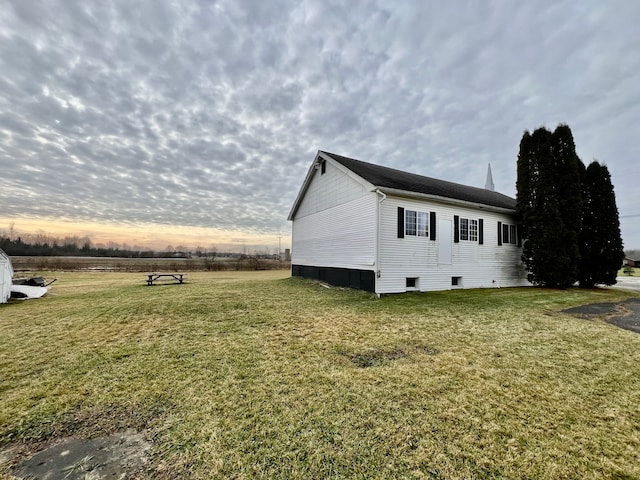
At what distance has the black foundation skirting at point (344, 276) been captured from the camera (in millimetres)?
10492

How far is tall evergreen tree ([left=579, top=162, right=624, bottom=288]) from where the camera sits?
44.7ft

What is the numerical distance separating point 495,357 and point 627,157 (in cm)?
2541

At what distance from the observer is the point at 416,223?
11.0 meters

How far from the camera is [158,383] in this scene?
3377 millimetres

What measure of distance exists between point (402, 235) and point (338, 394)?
27.1 ft

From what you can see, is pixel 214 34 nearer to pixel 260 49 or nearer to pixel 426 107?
pixel 260 49

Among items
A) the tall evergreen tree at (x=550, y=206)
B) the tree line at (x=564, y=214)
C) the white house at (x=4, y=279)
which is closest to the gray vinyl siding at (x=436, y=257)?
the tall evergreen tree at (x=550, y=206)

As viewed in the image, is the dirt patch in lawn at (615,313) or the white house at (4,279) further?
the white house at (4,279)

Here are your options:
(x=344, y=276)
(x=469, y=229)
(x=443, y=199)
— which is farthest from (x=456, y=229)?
(x=344, y=276)

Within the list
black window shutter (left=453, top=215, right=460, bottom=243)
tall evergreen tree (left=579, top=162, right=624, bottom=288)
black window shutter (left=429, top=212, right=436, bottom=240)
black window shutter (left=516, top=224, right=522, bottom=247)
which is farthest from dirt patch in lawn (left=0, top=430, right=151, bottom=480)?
tall evergreen tree (left=579, top=162, right=624, bottom=288)

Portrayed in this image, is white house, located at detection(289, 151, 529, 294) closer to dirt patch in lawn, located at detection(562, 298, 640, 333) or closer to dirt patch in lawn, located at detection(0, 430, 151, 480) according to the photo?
dirt patch in lawn, located at detection(562, 298, 640, 333)

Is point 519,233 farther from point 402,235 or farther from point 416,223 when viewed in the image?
point 402,235

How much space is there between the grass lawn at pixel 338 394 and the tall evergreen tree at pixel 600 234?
10773 millimetres

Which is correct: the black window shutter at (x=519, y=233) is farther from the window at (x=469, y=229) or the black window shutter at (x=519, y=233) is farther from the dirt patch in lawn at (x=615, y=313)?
the dirt patch in lawn at (x=615, y=313)
